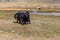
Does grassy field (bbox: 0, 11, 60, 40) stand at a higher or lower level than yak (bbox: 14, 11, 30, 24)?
lower

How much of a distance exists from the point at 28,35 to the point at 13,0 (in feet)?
13.6

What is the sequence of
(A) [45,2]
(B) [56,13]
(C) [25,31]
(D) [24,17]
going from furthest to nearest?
(A) [45,2], (B) [56,13], (D) [24,17], (C) [25,31]

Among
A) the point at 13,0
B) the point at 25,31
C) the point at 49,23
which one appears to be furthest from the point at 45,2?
the point at 25,31

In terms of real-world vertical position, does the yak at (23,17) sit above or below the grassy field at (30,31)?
above

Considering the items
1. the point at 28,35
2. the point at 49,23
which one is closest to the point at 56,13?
the point at 49,23

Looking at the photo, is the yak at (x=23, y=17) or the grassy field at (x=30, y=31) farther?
the yak at (x=23, y=17)

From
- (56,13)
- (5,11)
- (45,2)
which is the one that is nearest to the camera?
(56,13)

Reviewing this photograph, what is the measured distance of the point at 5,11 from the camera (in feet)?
19.1

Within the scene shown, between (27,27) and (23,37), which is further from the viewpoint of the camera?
(27,27)

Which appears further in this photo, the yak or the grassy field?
the yak

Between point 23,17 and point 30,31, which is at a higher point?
point 23,17

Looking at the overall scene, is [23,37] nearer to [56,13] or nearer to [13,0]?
[56,13]

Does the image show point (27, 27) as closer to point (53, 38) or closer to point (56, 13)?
point (53, 38)

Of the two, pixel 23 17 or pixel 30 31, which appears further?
pixel 23 17
